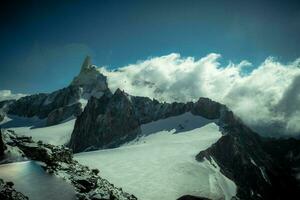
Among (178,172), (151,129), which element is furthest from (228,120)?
(178,172)

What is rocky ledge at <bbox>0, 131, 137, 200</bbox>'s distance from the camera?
33.6 m

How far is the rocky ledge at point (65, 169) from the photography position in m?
33.6

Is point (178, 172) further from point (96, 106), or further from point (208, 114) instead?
point (96, 106)

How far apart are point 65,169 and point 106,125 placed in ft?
457

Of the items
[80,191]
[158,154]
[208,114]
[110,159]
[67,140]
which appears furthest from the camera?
[67,140]

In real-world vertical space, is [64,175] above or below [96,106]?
below

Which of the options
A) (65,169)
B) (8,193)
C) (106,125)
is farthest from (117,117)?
(8,193)

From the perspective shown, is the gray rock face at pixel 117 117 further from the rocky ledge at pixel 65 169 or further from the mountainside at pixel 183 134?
the rocky ledge at pixel 65 169

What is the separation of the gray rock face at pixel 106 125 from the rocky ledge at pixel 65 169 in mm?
121786

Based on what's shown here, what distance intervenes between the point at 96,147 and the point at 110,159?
10054cm

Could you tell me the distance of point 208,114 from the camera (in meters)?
179

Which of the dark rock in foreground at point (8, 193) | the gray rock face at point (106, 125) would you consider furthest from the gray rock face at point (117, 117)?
the dark rock in foreground at point (8, 193)

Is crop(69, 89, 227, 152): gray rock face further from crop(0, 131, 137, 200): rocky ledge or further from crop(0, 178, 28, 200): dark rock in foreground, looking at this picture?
crop(0, 178, 28, 200): dark rock in foreground

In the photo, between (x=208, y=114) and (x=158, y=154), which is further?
(x=208, y=114)
